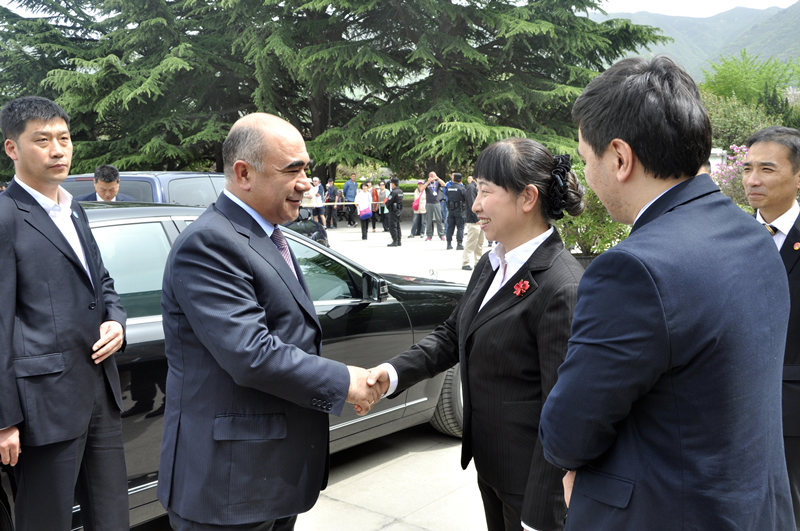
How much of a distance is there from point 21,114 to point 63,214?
0.44m

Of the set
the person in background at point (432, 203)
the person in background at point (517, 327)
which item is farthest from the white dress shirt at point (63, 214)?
the person in background at point (432, 203)

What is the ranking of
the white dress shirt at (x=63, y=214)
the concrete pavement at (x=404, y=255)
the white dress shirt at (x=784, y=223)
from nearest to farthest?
the white dress shirt at (x=63, y=214) < the white dress shirt at (x=784, y=223) < the concrete pavement at (x=404, y=255)

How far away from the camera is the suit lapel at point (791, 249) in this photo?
9.23 ft

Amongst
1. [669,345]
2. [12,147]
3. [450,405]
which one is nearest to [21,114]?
[12,147]

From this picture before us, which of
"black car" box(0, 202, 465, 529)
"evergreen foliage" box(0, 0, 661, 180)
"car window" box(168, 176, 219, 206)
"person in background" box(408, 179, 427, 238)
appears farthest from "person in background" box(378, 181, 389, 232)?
"black car" box(0, 202, 465, 529)

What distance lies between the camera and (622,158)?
1393 millimetres

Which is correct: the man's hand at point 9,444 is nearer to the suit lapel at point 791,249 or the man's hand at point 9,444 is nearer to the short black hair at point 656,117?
the short black hair at point 656,117

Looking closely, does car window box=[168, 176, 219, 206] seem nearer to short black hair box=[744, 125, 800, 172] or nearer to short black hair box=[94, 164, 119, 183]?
short black hair box=[94, 164, 119, 183]

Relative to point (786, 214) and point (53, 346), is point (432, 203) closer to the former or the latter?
point (786, 214)

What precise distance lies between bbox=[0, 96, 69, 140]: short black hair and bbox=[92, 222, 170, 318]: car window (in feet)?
2.27

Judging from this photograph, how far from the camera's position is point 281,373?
6.50ft

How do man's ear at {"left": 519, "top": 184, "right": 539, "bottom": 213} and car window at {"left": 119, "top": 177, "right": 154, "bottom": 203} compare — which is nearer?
man's ear at {"left": 519, "top": 184, "right": 539, "bottom": 213}

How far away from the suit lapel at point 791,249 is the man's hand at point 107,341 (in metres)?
2.81

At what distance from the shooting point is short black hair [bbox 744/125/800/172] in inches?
122
